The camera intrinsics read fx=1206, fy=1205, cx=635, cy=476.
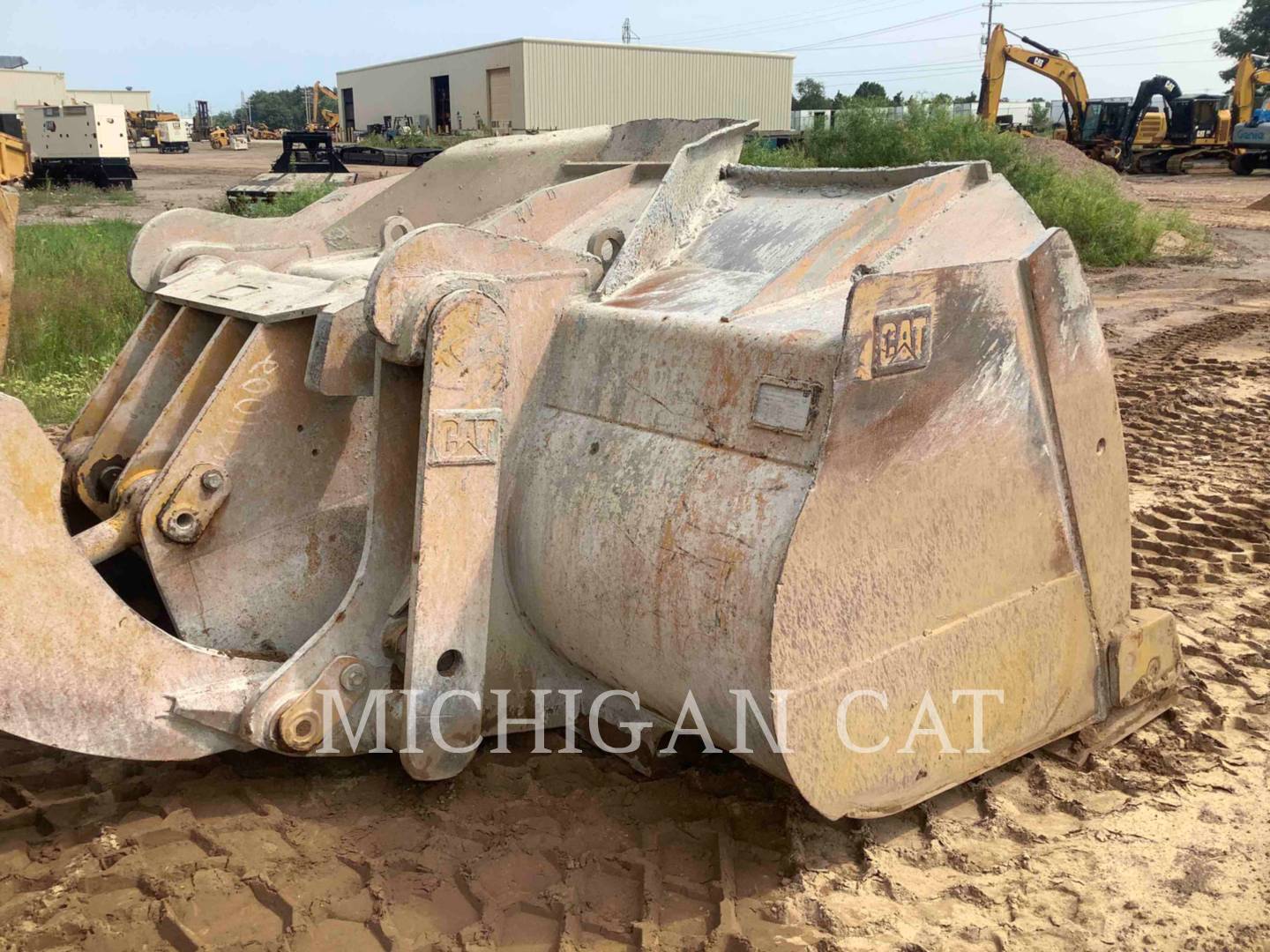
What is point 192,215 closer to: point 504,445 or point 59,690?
point 504,445

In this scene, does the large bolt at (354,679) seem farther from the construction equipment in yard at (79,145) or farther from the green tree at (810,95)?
the green tree at (810,95)

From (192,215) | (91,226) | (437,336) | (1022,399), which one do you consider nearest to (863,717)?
(1022,399)

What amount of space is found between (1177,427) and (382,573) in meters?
5.11

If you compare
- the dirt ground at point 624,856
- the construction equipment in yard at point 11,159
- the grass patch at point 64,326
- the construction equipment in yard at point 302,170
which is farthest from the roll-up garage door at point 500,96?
the dirt ground at point 624,856

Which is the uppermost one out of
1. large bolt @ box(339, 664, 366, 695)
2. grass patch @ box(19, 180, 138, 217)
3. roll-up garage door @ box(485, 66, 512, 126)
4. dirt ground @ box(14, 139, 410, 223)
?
roll-up garage door @ box(485, 66, 512, 126)

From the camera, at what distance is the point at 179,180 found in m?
29.8

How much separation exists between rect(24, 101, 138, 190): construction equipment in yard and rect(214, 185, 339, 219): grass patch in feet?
35.8

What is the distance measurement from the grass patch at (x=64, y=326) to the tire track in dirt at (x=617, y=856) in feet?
13.8

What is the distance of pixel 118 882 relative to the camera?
8.10 ft

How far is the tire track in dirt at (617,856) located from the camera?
237cm

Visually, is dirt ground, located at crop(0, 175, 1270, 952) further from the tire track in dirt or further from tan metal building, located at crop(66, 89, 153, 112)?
tan metal building, located at crop(66, 89, 153, 112)

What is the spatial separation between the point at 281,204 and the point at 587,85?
21153mm

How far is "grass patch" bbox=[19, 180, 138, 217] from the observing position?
2080cm

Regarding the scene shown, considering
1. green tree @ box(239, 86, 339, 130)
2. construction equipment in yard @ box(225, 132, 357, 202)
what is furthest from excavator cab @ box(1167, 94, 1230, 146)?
green tree @ box(239, 86, 339, 130)
